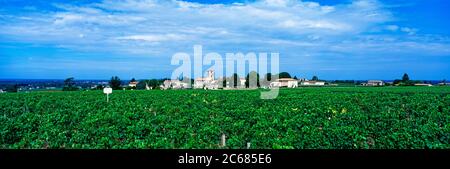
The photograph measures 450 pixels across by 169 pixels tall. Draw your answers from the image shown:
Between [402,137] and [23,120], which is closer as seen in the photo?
[402,137]

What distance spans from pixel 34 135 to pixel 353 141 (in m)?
8.69

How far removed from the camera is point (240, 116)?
1345 centimetres

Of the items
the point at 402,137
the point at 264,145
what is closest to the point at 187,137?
the point at 264,145

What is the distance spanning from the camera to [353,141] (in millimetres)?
8898

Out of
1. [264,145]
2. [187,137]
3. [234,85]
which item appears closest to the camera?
[264,145]
